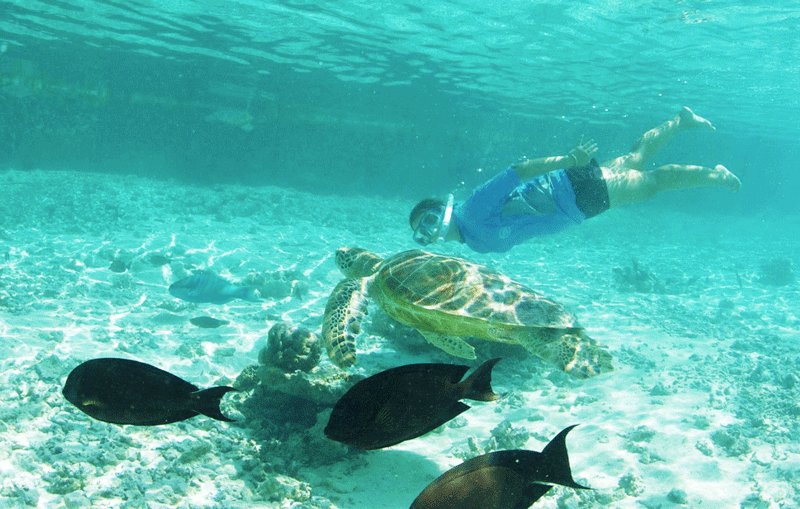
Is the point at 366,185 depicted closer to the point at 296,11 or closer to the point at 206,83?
the point at 206,83

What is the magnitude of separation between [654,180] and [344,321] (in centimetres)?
553

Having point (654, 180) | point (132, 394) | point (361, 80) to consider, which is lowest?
point (132, 394)

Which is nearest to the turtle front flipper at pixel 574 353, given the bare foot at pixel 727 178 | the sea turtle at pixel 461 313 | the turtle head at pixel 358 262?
the sea turtle at pixel 461 313

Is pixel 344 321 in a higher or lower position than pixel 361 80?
lower

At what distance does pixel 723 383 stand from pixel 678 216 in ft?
113

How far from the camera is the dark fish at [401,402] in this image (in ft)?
5.50

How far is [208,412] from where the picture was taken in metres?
1.90

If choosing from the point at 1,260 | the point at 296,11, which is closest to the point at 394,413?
the point at 1,260

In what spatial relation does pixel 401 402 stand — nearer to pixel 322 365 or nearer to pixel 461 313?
pixel 461 313

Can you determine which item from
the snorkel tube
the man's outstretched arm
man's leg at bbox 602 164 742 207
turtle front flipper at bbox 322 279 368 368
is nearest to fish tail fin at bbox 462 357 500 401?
turtle front flipper at bbox 322 279 368 368

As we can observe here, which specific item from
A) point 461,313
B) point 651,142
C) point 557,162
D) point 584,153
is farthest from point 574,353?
point 651,142

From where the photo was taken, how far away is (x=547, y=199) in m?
7.10

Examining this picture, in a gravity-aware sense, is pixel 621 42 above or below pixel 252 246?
above

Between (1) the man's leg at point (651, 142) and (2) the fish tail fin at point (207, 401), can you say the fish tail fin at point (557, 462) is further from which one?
(1) the man's leg at point (651, 142)
